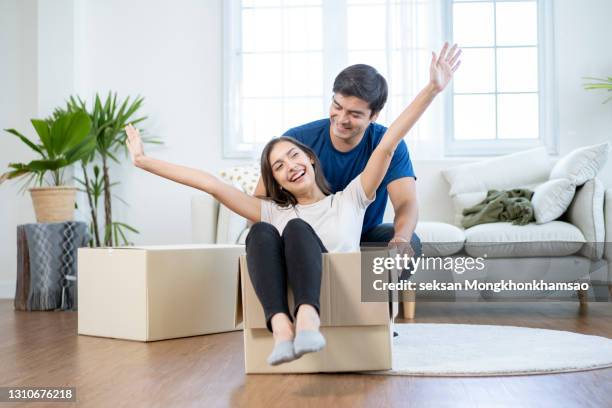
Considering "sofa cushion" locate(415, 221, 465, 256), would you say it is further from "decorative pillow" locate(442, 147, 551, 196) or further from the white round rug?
the white round rug

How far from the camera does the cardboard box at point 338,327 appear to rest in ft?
6.88

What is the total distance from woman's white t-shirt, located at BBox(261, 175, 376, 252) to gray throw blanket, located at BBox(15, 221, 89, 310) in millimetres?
2271

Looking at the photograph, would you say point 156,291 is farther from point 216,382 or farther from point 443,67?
point 443,67

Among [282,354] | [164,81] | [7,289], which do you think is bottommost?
[7,289]

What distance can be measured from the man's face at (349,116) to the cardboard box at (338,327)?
1.99ft

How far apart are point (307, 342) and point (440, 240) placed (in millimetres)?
2260

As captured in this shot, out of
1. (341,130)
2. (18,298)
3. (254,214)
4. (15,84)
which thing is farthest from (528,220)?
(15,84)

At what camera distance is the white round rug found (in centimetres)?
214

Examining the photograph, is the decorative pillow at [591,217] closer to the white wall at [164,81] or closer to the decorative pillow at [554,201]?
the decorative pillow at [554,201]

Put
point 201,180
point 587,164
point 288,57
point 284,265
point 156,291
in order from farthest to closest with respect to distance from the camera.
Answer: point 288,57
point 587,164
point 156,291
point 201,180
point 284,265

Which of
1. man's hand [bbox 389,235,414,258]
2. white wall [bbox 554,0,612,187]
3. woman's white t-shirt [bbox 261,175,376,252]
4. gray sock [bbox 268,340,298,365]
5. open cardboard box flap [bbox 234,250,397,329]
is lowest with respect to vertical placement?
gray sock [bbox 268,340,298,365]

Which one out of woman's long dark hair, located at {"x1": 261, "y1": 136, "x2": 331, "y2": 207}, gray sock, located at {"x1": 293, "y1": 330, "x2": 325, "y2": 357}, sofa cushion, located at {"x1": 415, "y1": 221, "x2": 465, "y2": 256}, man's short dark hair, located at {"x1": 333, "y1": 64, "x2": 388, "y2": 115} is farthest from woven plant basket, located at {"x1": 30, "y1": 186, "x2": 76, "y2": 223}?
Answer: gray sock, located at {"x1": 293, "y1": 330, "x2": 325, "y2": 357}

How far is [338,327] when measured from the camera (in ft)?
7.00

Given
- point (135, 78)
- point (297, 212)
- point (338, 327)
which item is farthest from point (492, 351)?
point (135, 78)
